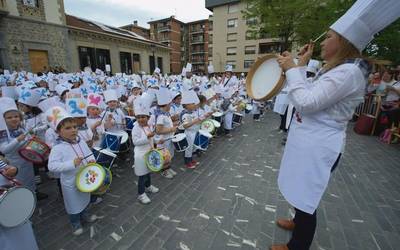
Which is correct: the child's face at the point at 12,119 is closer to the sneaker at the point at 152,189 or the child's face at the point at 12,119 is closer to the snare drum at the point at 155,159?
the snare drum at the point at 155,159

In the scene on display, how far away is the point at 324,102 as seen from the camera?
66.1 inches

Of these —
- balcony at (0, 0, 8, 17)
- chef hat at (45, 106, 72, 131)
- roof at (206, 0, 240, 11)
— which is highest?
roof at (206, 0, 240, 11)

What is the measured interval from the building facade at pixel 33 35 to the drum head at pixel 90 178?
1983 centimetres

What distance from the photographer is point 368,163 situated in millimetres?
5332

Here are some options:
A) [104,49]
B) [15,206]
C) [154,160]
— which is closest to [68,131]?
[15,206]

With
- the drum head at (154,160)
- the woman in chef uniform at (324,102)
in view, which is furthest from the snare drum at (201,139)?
the woman in chef uniform at (324,102)

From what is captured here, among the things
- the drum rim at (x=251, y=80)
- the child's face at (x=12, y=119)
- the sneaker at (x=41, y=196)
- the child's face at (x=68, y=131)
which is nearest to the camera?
the drum rim at (x=251, y=80)

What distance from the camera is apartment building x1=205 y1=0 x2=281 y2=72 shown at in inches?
1582

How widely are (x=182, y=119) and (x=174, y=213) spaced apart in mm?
2401

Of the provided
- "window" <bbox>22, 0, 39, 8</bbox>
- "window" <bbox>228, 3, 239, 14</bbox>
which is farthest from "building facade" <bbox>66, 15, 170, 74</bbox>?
"window" <bbox>228, 3, 239, 14</bbox>

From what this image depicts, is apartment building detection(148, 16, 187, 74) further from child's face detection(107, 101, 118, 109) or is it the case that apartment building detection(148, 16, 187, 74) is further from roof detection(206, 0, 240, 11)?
child's face detection(107, 101, 118, 109)

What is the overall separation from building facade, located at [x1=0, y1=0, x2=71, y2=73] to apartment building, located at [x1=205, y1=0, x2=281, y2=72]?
30133 mm

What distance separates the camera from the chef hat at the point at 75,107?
3.26m

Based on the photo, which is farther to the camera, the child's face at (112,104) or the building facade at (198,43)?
the building facade at (198,43)
